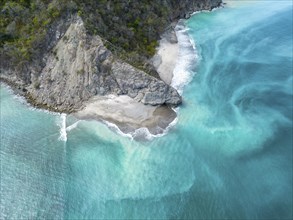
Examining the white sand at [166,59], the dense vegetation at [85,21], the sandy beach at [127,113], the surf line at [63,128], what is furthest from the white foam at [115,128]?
the white sand at [166,59]

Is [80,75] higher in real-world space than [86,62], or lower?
lower

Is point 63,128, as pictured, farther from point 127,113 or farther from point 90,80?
point 127,113

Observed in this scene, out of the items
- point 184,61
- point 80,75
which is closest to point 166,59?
point 184,61

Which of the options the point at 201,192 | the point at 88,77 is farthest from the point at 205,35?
the point at 201,192

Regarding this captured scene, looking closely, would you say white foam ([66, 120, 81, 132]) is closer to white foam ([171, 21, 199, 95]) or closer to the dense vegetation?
the dense vegetation

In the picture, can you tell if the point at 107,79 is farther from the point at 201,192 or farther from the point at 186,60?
the point at 201,192

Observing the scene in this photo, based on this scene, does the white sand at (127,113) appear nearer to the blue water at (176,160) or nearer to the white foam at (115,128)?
the white foam at (115,128)
